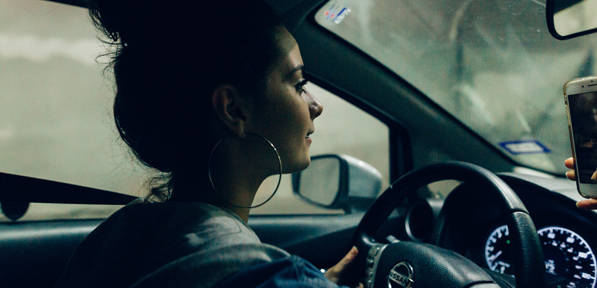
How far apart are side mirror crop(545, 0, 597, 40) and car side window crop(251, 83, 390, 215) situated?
117cm

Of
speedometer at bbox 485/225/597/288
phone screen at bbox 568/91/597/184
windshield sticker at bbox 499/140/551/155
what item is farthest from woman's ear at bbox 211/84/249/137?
windshield sticker at bbox 499/140/551/155

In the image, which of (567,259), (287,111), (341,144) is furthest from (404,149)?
(287,111)

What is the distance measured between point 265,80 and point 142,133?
39cm

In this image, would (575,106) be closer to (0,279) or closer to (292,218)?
(292,218)

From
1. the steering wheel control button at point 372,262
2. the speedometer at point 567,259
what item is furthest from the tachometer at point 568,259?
the steering wheel control button at point 372,262

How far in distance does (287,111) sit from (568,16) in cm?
92

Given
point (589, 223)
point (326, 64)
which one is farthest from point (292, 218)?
point (589, 223)

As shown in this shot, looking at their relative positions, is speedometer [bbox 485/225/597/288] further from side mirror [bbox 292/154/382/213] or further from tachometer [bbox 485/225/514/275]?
side mirror [bbox 292/154/382/213]

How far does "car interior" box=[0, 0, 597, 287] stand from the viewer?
4.80 ft

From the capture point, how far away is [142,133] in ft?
4.14

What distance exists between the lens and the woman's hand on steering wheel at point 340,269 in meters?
1.55

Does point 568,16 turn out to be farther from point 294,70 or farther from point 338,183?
point 338,183

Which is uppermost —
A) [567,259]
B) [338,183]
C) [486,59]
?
[486,59]

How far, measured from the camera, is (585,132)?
1070 mm
